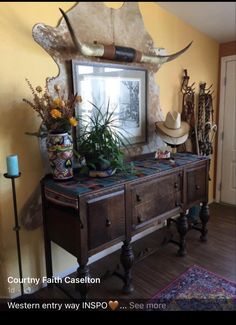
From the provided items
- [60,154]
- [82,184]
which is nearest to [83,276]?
[82,184]

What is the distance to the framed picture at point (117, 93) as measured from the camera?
211 centimetres

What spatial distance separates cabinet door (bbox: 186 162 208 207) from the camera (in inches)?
97.3

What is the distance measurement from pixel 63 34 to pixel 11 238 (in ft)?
5.07

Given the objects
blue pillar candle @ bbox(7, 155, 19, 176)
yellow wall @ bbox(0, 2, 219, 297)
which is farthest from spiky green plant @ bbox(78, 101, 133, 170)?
blue pillar candle @ bbox(7, 155, 19, 176)

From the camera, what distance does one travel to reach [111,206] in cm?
178

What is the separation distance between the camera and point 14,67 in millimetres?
1756

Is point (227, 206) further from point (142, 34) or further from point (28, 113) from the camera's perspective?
point (28, 113)

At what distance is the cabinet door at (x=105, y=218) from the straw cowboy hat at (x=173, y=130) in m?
0.97

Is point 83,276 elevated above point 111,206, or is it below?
below

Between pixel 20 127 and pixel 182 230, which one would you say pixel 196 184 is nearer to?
pixel 182 230

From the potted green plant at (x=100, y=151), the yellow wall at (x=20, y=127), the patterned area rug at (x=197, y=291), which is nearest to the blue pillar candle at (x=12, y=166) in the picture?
the yellow wall at (x=20, y=127)

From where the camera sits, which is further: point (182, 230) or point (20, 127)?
point (182, 230)

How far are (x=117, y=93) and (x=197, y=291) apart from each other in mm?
1778

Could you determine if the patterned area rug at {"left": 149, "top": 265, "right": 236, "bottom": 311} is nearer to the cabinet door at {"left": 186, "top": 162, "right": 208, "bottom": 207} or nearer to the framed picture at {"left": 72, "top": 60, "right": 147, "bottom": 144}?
the cabinet door at {"left": 186, "top": 162, "right": 208, "bottom": 207}
